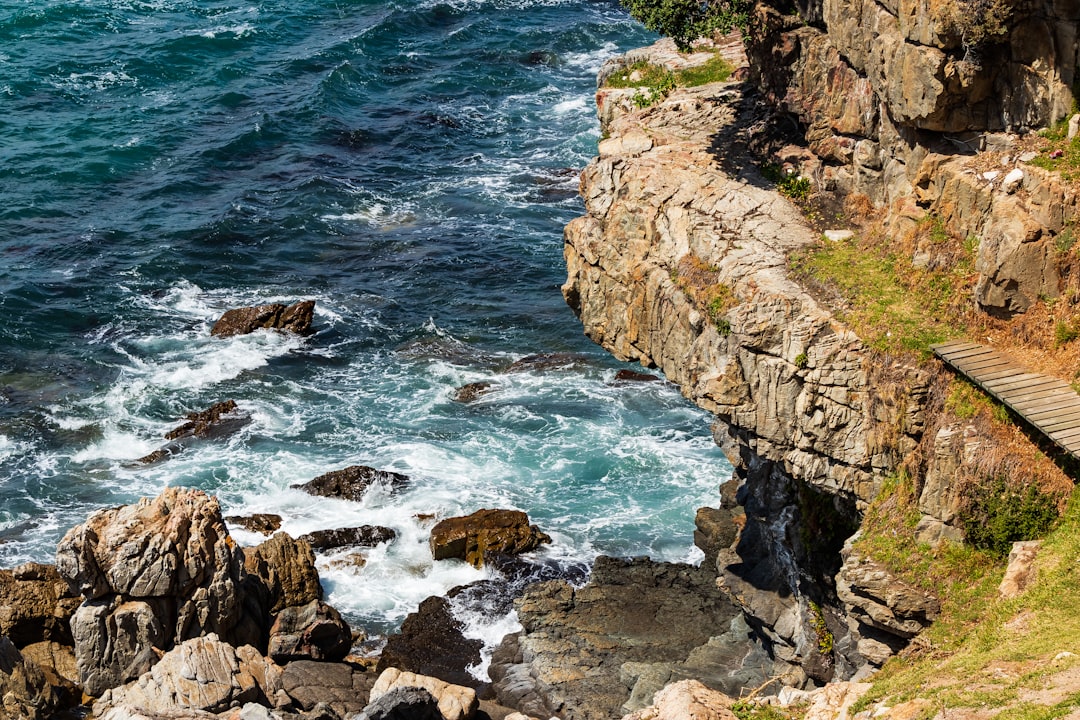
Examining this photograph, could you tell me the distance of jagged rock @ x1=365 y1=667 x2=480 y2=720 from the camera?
31625 mm

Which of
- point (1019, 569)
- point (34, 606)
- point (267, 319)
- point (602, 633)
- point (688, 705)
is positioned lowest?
point (602, 633)

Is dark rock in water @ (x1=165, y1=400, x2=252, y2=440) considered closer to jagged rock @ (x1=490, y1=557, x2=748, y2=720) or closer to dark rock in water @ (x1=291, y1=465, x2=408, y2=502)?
dark rock in water @ (x1=291, y1=465, x2=408, y2=502)

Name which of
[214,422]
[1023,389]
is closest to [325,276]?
[214,422]

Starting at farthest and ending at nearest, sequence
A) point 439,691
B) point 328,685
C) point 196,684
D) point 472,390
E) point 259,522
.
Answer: point 472,390 < point 259,522 < point 328,685 < point 439,691 < point 196,684

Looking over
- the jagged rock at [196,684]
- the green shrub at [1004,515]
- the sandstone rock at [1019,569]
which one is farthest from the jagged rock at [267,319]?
the sandstone rock at [1019,569]

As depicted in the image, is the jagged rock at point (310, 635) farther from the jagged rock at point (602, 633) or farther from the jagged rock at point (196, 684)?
the jagged rock at point (602, 633)

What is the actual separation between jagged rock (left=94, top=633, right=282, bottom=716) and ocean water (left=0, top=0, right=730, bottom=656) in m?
A: 5.69

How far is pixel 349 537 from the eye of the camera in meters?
41.2

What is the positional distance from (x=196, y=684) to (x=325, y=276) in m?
31.3

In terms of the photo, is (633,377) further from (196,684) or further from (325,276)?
(196,684)

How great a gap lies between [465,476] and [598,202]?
48.2 ft

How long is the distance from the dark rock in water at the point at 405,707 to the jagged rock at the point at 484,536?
9661mm

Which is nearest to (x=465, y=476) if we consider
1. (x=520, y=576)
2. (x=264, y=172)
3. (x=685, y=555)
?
(x=520, y=576)

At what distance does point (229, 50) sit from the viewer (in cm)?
8775
